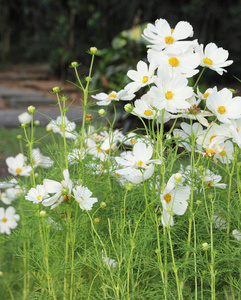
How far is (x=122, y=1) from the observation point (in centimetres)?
956

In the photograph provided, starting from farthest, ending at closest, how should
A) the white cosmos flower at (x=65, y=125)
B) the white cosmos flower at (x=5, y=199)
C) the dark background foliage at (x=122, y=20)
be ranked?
the dark background foliage at (x=122, y=20), the white cosmos flower at (x=5, y=199), the white cosmos flower at (x=65, y=125)

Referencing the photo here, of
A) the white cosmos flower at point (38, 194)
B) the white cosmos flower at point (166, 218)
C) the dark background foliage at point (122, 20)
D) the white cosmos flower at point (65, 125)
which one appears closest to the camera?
the white cosmos flower at point (166, 218)

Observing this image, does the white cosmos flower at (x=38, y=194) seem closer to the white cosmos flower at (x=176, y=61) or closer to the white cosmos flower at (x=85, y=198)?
the white cosmos flower at (x=85, y=198)

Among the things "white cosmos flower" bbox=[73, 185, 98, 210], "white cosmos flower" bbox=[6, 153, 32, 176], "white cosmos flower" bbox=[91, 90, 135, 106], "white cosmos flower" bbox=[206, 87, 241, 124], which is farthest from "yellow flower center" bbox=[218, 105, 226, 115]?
"white cosmos flower" bbox=[6, 153, 32, 176]

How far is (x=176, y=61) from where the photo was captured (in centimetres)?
110

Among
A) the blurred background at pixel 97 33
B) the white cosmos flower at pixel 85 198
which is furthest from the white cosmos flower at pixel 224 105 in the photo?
the blurred background at pixel 97 33

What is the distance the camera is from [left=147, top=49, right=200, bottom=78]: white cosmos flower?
1.09m

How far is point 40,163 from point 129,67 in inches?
112

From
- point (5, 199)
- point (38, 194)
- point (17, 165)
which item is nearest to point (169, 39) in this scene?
point (38, 194)

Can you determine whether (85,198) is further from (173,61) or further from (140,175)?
(173,61)

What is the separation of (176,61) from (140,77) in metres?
0.12

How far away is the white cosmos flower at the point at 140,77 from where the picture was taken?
115cm

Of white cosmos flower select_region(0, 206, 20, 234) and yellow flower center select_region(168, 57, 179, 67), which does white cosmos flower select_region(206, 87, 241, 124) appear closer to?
yellow flower center select_region(168, 57, 179, 67)

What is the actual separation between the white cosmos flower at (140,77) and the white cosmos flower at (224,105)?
14cm
